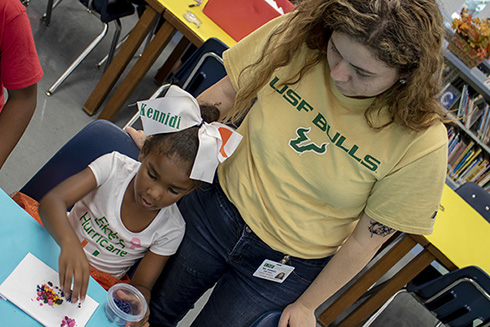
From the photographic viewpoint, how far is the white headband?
1.23m

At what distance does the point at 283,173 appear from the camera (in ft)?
4.20

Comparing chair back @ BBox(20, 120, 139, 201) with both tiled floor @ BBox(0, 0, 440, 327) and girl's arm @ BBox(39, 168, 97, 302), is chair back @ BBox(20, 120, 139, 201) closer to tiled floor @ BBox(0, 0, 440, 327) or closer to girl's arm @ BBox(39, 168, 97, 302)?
girl's arm @ BBox(39, 168, 97, 302)

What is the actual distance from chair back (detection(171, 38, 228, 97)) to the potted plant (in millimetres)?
2415

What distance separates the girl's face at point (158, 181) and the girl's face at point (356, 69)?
0.47 m

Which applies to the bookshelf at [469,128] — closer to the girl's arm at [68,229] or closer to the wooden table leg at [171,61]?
the wooden table leg at [171,61]

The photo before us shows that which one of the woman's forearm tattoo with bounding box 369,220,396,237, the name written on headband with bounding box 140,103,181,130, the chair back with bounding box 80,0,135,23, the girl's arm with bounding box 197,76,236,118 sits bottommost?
the chair back with bounding box 80,0,135,23

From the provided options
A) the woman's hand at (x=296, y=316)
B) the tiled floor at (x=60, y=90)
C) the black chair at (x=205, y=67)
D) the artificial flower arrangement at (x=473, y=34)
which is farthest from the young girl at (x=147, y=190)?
the artificial flower arrangement at (x=473, y=34)

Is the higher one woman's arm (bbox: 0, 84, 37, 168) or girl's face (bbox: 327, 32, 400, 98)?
girl's face (bbox: 327, 32, 400, 98)

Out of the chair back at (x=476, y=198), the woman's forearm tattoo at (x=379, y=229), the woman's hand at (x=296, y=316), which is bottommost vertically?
the woman's hand at (x=296, y=316)

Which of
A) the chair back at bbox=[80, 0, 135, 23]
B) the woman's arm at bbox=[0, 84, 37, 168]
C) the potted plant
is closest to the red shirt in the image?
the woman's arm at bbox=[0, 84, 37, 168]

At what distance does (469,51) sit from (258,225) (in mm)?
3348

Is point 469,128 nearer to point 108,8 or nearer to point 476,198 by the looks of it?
point 476,198

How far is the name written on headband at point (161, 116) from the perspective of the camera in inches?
48.5

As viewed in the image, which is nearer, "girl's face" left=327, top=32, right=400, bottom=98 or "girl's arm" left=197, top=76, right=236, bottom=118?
"girl's face" left=327, top=32, right=400, bottom=98
